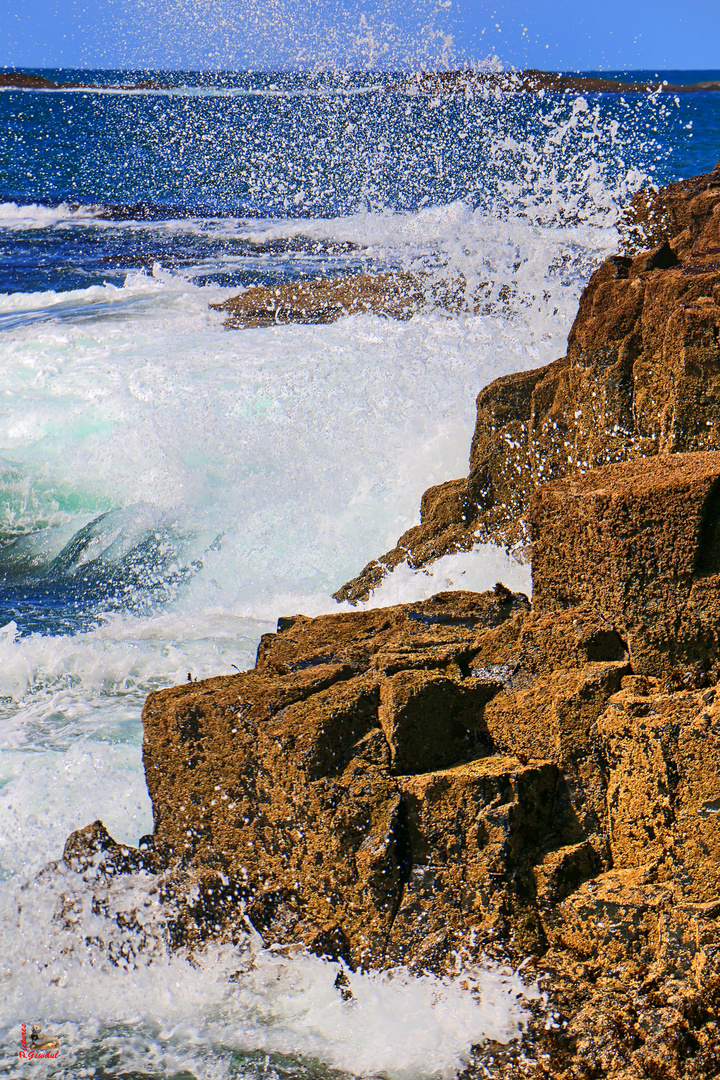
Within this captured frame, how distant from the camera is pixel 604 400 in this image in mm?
3949

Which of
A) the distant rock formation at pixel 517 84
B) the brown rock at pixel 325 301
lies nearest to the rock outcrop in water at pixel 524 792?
the brown rock at pixel 325 301

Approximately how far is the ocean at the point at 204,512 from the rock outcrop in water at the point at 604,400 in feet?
0.87

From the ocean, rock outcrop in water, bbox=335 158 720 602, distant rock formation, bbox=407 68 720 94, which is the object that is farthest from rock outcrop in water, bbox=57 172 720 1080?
distant rock formation, bbox=407 68 720 94

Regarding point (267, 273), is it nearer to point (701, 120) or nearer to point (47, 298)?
point (47, 298)

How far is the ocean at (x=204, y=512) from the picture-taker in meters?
2.52

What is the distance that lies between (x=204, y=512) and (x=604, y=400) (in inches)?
132

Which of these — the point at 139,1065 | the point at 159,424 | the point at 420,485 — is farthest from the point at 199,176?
the point at 139,1065

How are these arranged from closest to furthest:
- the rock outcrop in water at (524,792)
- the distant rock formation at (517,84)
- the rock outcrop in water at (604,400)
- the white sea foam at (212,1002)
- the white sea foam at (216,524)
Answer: the rock outcrop in water at (524,792)
the white sea foam at (212,1002)
the white sea foam at (216,524)
the rock outcrop in water at (604,400)
the distant rock formation at (517,84)

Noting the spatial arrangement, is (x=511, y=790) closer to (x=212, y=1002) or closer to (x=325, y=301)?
(x=212, y=1002)

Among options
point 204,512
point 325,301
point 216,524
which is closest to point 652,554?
point 216,524

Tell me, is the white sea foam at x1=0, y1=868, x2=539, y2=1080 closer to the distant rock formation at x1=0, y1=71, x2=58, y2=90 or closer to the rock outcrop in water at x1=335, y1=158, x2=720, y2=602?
the rock outcrop in water at x1=335, y1=158, x2=720, y2=602

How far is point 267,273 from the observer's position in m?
13.4

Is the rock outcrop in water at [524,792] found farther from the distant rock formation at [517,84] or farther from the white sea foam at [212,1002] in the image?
the distant rock formation at [517,84]

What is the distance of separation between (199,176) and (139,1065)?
28.0 metres
